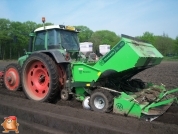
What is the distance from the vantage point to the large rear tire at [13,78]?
6.74m

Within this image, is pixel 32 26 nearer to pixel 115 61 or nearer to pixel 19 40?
pixel 19 40

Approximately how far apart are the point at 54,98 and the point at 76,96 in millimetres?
612

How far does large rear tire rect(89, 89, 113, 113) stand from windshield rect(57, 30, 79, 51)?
6.11 ft

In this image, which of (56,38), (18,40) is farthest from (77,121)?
(18,40)

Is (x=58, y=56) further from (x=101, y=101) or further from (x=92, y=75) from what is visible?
(x=101, y=101)

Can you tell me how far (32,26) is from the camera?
6059 centimetres

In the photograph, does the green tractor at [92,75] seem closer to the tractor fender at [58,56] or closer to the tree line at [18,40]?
the tractor fender at [58,56]

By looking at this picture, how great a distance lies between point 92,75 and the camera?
15.2ft

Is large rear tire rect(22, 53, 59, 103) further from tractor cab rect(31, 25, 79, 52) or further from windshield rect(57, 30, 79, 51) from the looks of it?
windshield rect(57, 30, 79, 51)

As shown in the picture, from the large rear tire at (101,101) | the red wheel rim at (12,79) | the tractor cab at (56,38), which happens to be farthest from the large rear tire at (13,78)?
the large rear tire at (101,101)

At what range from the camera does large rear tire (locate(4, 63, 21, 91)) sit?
6738 mm

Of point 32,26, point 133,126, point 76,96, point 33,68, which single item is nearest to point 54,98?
point 76,96

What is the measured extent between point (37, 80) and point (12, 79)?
1.61m

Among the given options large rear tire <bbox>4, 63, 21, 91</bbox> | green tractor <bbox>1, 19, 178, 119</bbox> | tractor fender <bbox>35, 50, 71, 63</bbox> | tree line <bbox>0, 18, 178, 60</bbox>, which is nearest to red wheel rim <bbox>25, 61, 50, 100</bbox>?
green tractor <bbox>1, 19, 178, 119</bbox>
